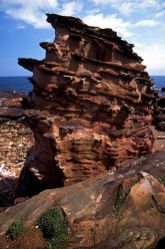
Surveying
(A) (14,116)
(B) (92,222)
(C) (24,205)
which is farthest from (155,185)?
(A) (14,116)

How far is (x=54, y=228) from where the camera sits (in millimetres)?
11852

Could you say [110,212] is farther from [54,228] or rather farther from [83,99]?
[83,99]

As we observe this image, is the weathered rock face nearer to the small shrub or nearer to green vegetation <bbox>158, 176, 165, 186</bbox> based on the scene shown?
green vegetation <bbox>158, 176, 165, 186</bbox>

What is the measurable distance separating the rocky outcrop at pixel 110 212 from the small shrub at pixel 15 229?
0.24 m

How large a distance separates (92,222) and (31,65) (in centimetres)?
719

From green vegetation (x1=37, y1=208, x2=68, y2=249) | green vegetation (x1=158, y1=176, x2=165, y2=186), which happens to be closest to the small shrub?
green vegetation (x1=37, y1=208, x2=68, y2=249)

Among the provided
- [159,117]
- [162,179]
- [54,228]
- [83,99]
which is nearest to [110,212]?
[54,228]

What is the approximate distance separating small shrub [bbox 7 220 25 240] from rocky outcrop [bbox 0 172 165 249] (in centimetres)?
24

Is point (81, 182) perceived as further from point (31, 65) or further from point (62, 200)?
point (31, 65)

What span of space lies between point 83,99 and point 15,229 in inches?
219

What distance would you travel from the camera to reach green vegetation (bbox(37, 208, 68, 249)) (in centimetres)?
1167

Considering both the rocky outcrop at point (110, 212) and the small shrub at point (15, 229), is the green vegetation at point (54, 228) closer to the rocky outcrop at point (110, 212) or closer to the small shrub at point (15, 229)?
the rocky outcrop at point (110, 212)

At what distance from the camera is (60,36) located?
14.9 m

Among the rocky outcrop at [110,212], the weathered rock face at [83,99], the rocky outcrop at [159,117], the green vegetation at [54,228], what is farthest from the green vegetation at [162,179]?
the rocky outcrop at [159,117]
